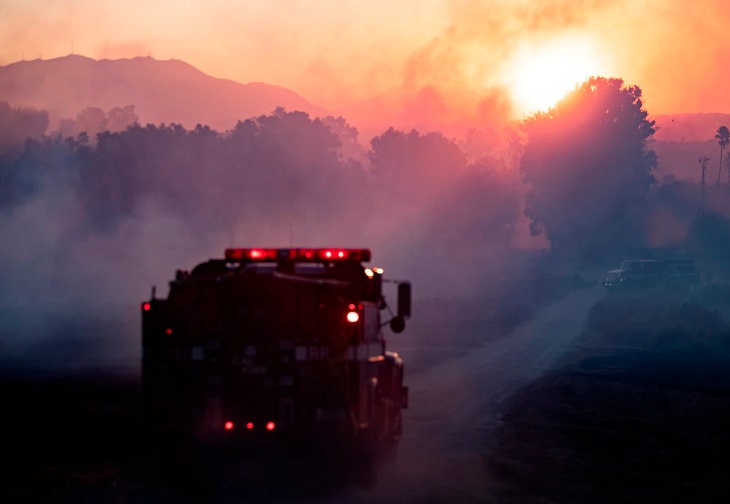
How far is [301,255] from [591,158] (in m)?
129

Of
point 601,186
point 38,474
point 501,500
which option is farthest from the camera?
point 601,186

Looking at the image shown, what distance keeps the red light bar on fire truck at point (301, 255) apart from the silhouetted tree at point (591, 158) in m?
127

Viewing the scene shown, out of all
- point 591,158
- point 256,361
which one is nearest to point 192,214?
point 591,158

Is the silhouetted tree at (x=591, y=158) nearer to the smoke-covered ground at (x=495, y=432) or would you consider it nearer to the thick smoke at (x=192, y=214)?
the thick smoke at (x=192, y=214)

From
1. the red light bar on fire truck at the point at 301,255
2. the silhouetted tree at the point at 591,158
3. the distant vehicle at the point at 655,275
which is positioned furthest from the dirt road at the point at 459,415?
the silhouetted tree at the point at 591,158

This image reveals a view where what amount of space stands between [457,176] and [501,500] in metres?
A: 147

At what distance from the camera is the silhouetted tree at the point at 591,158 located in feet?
470

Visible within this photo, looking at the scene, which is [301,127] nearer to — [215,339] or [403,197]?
[403,197]

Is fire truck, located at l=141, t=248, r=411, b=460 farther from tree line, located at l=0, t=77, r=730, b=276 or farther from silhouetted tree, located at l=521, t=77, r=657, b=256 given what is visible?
silhouetted tree, located at l=521, t=77, r=657, b=256

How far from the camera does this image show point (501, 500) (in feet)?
51.8

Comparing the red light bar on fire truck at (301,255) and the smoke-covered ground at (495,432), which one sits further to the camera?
the red light bar on fire truck at (301,255)

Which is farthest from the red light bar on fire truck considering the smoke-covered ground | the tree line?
the tree line

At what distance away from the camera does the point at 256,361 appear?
52.9 ft

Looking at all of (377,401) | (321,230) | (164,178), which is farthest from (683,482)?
(321,230)
